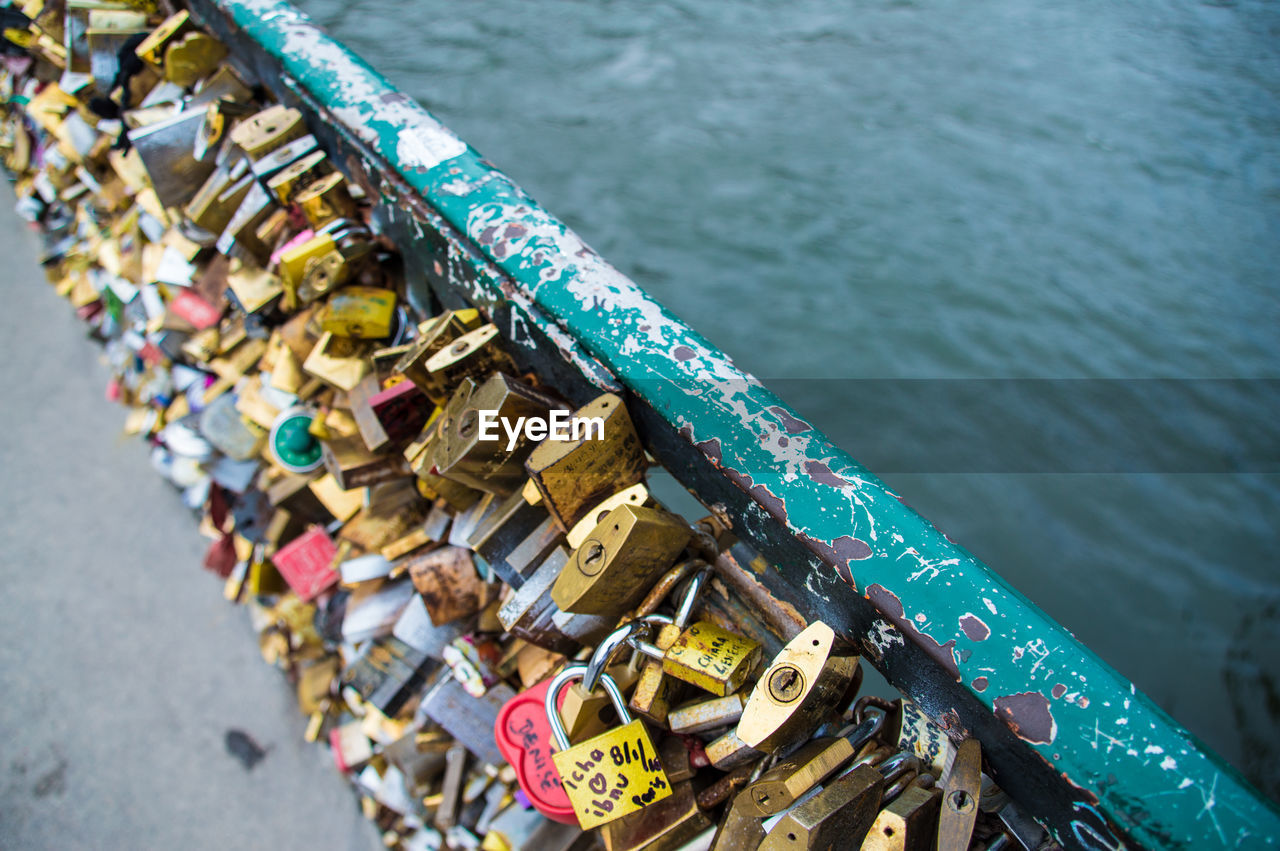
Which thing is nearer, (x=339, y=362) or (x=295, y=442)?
(x=339, y=362)

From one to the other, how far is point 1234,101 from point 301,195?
348 cm

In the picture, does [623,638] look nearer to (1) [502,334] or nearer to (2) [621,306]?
(2) [621,306]

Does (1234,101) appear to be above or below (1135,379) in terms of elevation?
above

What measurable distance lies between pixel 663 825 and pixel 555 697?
8.7 inches

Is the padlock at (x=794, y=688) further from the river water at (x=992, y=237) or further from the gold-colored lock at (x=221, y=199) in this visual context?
the gold-colored lock at (x=221, y=199)

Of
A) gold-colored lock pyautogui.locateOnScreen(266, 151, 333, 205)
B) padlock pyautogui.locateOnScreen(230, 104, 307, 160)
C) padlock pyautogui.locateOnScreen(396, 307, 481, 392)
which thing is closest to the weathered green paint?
padlock pyautogui.locateOnScreen(396, 307, 481, 392)

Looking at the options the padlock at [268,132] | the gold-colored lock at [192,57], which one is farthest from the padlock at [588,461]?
the gold-colored lock at [192,57]

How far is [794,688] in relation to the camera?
876mm

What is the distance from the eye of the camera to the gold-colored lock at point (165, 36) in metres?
2.41

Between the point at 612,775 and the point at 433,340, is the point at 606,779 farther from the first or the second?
the point at 433,340

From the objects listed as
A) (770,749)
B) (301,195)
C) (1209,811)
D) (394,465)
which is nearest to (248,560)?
(394,465)

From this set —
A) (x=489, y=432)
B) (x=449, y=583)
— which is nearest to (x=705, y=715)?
(x=489, y=432)

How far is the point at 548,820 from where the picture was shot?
4.52 ft

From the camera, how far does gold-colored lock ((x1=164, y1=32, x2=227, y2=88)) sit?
2.35m
